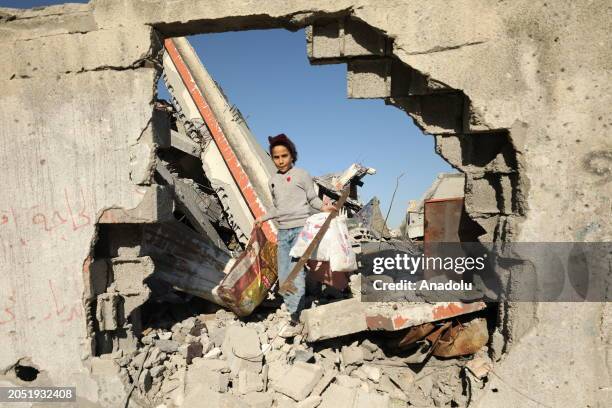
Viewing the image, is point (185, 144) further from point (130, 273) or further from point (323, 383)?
point (323, 383)

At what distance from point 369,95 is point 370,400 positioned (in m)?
2.16

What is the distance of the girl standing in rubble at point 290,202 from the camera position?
10.1 ft

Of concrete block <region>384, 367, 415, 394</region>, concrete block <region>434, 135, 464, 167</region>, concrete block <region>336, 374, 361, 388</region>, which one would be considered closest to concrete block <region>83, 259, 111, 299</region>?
concrete block <region>336, 374, 361, 388</region>

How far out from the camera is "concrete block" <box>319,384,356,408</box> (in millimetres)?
2406

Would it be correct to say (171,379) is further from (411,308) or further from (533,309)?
(533,309)

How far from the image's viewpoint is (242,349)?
113 inches

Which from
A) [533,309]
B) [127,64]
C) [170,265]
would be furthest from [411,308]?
[127,64]

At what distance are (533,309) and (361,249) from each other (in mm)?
5165

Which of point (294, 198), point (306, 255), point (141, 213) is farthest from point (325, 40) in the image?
point (141, 213)

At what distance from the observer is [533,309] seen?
2162mm

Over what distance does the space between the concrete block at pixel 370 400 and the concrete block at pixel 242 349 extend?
2.63 feet

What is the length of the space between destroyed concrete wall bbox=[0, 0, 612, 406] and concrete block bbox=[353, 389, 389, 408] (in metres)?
0.64

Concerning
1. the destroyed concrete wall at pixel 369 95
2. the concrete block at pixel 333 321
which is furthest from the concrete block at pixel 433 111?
the concrete block at pixel 333 321

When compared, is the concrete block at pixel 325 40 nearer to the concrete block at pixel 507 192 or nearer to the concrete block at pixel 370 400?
the concrete block at pixel 507 192
